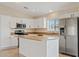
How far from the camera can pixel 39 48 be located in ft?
11.4

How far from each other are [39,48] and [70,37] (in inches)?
73.3

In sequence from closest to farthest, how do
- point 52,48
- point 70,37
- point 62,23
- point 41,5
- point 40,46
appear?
1. point 52,48
2. point 40,46
3. point 70,37
4. point 41,5
5. point 62,23

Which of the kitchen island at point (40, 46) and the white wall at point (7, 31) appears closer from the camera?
the kitchen island at point (40, 46)

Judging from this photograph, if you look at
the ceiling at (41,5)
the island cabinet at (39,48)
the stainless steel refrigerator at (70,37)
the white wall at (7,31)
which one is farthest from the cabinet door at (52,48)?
the white wall at (7,31)

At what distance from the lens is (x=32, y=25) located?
7914mm

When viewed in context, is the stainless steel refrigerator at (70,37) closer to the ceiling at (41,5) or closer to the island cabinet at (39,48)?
the ceiling at (41,5)

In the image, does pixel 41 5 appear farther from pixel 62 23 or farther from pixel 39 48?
pixel 39 48

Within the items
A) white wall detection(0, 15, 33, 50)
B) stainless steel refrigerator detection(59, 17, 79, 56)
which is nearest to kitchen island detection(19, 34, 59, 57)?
stainless steel refrigerator detection(59, 17, 79, 56)

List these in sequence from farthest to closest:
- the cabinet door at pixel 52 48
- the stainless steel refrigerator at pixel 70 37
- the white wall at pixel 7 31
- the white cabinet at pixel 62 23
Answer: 1. the white wall at pixel 7 31
2. the white cabinet at pixel 62 23
3. the stainless steel refrigerator at pixel 70 37
4. the cabinet door at pixel 52 48

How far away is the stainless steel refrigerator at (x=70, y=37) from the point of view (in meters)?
4.47

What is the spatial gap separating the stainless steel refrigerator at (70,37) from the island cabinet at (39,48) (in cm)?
160

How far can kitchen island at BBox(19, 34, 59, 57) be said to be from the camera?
3102mm

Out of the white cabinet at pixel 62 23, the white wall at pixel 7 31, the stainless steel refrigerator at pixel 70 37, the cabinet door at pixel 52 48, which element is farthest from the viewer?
the white wall at pixel 7 31

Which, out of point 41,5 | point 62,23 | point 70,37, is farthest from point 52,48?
point 41,5
